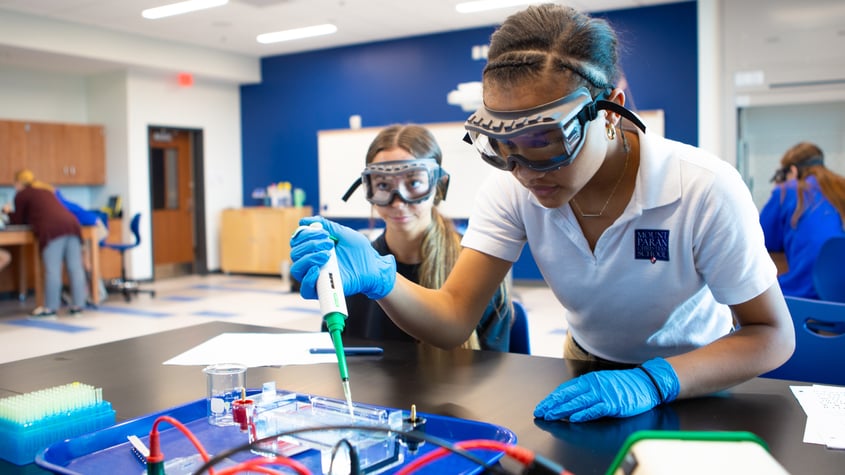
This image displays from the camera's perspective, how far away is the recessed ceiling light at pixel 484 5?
669 cm

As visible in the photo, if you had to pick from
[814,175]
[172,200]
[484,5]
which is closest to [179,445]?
[814,175]

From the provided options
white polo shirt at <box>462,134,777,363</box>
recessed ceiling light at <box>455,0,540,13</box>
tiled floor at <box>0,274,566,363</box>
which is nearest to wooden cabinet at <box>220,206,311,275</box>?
tiled floor at <box>0,274,566,363</box>

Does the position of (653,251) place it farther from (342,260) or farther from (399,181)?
(399,181)

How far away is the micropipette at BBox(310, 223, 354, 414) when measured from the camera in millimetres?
975

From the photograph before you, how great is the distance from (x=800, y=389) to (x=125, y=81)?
8.48 metres

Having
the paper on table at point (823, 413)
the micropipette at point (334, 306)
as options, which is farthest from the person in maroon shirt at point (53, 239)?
the paper on table at point (823, 413)

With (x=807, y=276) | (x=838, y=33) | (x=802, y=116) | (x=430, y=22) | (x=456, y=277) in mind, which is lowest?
(x=807, y=276)

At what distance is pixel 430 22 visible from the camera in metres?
7.61

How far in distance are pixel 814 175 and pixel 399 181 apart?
2.85 metres

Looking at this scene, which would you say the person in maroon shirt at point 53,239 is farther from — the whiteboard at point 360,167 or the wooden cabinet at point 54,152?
the whiteboard at point 360,167

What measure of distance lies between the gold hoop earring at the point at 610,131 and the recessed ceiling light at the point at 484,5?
5721 mm

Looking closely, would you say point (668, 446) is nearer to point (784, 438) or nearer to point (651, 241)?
point (784, 438)

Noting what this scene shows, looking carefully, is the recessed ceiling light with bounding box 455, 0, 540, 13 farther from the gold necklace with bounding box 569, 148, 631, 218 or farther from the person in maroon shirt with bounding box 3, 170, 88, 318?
the gold necklace with bounding box 569, 148, 631, 218

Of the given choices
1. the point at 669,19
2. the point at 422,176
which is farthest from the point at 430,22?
the point at 422,176
